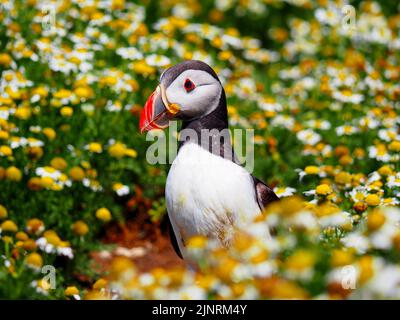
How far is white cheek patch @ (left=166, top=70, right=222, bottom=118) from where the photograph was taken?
3.45 m

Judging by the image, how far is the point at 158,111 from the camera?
3480 millimetres

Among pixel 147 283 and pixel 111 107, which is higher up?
pixel 111 107

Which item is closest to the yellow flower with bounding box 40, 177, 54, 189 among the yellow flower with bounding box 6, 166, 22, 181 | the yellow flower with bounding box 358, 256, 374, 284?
the yellow flower with bounding box 6, 166, 22, 181

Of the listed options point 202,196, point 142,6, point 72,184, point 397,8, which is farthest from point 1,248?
point 397,8

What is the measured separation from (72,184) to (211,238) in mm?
1415

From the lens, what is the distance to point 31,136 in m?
4.68

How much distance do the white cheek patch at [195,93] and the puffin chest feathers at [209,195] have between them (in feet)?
0.65

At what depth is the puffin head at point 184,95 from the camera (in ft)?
11.3

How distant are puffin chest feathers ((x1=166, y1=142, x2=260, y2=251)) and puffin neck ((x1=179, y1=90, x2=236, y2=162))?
0.05 metres

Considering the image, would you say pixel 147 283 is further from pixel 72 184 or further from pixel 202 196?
pixel 72 184

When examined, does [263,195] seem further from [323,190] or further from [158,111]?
[158,111]

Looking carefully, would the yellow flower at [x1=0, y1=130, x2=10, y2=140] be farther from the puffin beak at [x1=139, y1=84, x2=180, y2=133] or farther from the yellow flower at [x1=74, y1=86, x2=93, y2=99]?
the puffin beak at [x1=139, y1=84, x2=180, y2=133]

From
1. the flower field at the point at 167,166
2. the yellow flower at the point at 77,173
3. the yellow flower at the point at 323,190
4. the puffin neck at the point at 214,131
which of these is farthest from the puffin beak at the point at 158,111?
the yellow flower at the point at 77,173
